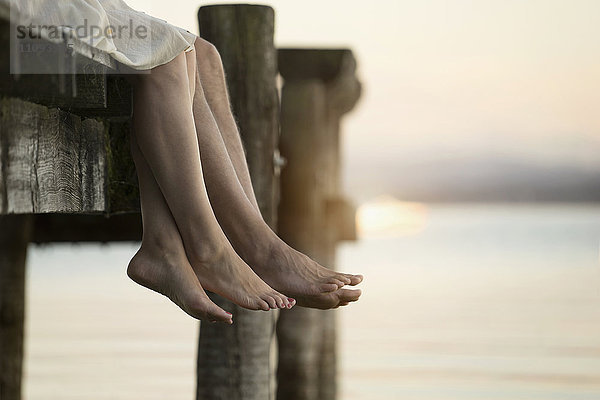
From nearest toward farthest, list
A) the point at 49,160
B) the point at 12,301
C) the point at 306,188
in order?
the point at 49,160 → the point at 306,188 → the point at 12,301

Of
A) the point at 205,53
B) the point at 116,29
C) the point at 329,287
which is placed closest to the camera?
the point at 116,29

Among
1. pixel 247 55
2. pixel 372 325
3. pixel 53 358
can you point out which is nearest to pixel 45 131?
pixel 247 55

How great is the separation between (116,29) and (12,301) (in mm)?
3169

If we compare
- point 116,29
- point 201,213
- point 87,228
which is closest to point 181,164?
point 201,213

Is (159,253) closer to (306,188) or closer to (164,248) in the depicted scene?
(164,248)

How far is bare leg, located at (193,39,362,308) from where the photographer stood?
266 cm

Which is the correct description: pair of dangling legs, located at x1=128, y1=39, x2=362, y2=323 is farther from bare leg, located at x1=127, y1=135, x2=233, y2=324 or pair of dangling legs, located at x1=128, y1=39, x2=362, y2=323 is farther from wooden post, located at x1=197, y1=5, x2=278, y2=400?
wooden post, located at x1=197, y1=5, x2=278, y2=400

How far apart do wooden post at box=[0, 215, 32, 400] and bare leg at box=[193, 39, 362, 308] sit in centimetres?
249

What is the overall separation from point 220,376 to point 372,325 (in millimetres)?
7158

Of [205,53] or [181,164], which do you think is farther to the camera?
[205,53]

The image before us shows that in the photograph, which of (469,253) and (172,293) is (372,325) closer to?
(172,293)

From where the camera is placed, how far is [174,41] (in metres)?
2.48

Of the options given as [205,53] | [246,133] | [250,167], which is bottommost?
[250,167]

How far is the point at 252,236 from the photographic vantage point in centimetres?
270
